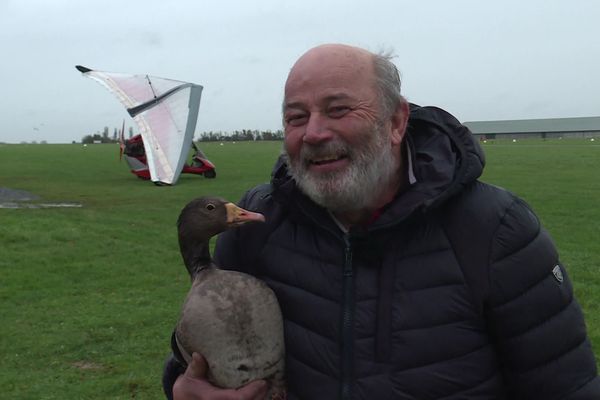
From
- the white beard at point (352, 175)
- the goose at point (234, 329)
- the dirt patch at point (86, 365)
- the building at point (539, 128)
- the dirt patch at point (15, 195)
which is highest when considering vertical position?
the building at point (539, 128)

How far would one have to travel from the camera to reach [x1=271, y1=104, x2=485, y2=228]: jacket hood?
2.44 m

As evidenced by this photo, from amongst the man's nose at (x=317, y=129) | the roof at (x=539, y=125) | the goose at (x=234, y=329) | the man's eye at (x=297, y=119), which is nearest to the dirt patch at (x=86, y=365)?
the goose at (x=234, y=329)

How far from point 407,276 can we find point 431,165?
1.39 ft

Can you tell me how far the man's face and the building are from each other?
134 meters

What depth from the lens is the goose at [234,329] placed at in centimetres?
250

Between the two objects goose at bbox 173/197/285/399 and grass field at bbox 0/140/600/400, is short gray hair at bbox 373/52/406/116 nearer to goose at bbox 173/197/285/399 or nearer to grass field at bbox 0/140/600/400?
goose at bbox 173/197/285/399

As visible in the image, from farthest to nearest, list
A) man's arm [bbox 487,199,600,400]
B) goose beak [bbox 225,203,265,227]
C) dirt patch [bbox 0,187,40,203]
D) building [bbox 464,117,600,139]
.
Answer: building [bbox 464,117,600,139]
dirt patch [bbox 0,187,40,203]
goose beak [bbox 225,203,265,227]
man's arm [bbox 487,199,600,400]

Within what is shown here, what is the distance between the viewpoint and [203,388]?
100 inches

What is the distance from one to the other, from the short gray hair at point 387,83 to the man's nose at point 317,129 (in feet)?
0.79

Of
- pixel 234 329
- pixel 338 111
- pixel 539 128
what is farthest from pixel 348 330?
pixel 539 128

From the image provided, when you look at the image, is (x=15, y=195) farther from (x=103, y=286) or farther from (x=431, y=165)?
(x=431, y=165)

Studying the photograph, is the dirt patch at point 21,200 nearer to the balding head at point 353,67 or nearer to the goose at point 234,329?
the goose at point 234,329

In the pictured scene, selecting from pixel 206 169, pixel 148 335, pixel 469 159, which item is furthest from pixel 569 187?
pixel 469 159

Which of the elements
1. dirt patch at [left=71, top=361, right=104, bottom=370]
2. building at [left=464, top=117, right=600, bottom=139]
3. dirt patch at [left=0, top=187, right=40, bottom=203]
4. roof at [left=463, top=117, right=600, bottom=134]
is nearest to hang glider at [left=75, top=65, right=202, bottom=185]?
dirt patch at [left=0, top=187, right=40, bottom=203]
